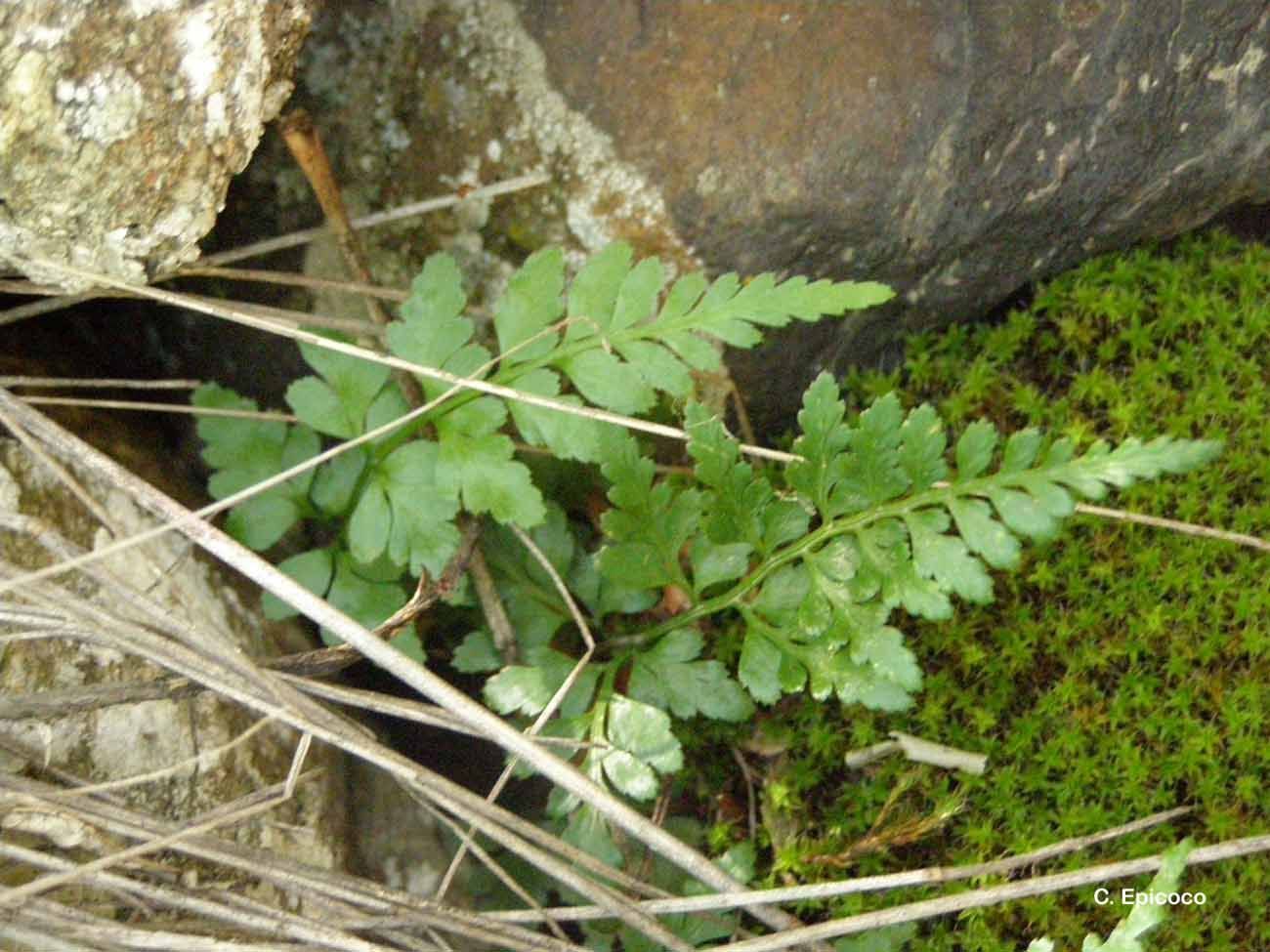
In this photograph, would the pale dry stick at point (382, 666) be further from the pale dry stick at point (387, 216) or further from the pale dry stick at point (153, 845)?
→ the pale dry stick at point (387, 216)

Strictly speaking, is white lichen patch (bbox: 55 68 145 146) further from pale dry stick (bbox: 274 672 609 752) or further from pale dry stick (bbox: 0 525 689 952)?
pale dry stick (bbox: 274 672 609 752)

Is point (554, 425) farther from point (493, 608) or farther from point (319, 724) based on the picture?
point (319, 724)

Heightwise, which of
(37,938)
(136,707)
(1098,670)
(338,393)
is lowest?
(1098,670)

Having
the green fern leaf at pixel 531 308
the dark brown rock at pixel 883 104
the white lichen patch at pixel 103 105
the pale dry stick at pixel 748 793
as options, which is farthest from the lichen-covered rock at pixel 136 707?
the dark brown rock at pixel 883 104

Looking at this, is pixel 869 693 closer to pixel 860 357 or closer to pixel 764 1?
pixel 860 357

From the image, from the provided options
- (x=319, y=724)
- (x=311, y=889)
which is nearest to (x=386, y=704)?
(x=319, y=724)

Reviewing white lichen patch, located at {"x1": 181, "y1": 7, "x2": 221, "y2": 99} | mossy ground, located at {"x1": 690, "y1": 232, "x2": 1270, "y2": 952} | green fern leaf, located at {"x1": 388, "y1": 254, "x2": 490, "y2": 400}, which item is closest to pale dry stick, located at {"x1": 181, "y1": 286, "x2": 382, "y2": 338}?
green fern leaf, located at {"x1": 388, "y1": 254, "x2": 490, "y2": 400}
